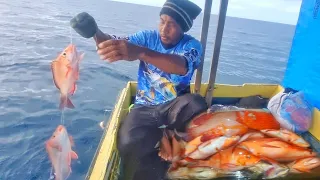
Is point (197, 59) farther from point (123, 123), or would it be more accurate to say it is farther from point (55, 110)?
point (55, 110)

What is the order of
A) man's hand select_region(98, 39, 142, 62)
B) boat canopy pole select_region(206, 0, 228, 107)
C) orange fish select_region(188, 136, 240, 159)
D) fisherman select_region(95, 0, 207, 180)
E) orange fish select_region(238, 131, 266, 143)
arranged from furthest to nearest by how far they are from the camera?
boat canopy pole select_region(206, 0, 228, 107) → orange fish select_region(238, 131, 266, 143) → orange fish select_region(188, 136, 240, 159) → fisherman select_region(95, 0, 207, 180) → man's hand select_region(98, 39, 142, 62)

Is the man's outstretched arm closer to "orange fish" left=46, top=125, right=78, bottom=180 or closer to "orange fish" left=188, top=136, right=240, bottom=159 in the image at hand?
"orange fish" left=188, top=136, right=240, bottom=159

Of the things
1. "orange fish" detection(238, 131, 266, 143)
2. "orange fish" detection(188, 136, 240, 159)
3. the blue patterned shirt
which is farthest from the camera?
the blue patterned shirt

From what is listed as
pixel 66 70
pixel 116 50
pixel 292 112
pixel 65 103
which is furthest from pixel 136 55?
pixel 292 112

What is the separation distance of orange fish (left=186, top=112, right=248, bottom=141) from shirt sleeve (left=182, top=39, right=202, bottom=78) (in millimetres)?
580

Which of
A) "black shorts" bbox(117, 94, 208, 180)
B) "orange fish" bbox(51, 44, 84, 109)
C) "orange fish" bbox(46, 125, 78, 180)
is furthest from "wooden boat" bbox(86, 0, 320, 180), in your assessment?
"orange fish" bbox(51, 44, 84, 109)

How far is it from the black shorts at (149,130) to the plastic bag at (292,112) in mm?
1093

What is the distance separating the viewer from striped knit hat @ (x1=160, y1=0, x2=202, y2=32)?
11.0 ft

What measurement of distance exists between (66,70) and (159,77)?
4.70 ft

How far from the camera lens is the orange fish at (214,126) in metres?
3.25

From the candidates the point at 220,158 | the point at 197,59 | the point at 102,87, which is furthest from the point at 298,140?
the point at 102,87

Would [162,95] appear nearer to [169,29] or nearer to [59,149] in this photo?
[169,29]

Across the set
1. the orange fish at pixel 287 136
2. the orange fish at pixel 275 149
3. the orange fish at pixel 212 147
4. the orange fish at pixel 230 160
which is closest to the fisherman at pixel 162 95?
the orange fish at pixel 212 147

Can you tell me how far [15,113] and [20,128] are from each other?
854mm
